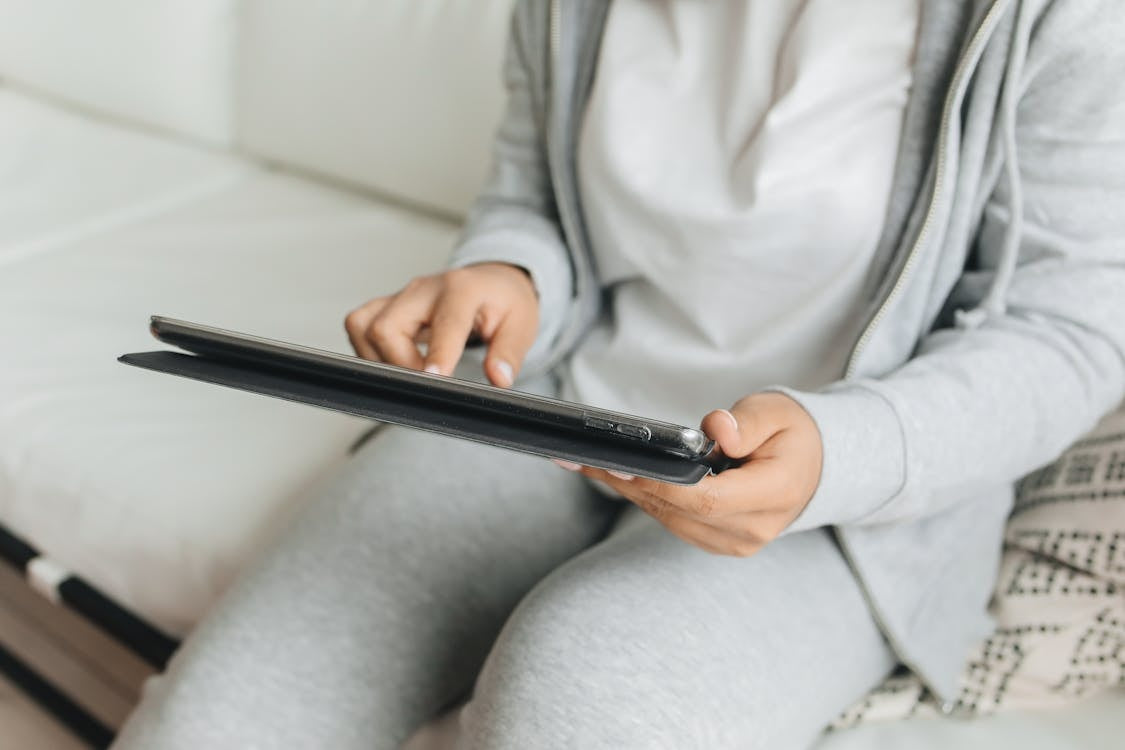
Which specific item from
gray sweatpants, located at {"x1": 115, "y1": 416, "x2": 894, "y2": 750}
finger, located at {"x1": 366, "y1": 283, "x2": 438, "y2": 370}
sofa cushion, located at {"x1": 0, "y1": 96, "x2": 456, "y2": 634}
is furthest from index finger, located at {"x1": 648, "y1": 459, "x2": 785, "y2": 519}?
sofa cushion, located at {"x1": 0, "y1": 96, "x2": 456, "y2": 634}

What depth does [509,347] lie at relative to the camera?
671mm

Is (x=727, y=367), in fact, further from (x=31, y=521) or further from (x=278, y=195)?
(x=278, y=195)

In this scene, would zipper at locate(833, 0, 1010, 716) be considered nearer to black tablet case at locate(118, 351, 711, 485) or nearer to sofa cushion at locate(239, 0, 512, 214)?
black tablet case at locate(118, 351, 711, 485)

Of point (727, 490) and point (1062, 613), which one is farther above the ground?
point (727, 490)

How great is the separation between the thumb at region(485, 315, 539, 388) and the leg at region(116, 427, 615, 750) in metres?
0.09

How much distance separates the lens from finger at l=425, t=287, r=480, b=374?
1.97 ft

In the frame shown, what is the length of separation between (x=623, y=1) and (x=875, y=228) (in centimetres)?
26

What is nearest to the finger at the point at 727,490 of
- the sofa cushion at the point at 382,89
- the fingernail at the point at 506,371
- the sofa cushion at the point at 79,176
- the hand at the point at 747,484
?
the hand at the point at 747,484

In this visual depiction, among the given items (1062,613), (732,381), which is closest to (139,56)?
(732,381)

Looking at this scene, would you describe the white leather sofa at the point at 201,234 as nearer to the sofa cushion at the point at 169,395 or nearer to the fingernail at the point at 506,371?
the sofa cushion at the point at 169,395

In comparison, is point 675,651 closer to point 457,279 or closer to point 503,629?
point 503,629

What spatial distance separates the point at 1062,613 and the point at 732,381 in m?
0.28

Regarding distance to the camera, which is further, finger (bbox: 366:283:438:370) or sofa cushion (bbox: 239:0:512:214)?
sofa cushion (bbox: 239:0:512:214)

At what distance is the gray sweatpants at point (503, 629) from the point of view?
528 mm
